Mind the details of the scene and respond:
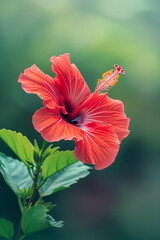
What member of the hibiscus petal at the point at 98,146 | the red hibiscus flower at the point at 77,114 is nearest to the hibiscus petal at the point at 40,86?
the red hibiscus flower at the point at 77,114

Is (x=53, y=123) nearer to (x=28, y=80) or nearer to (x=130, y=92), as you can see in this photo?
(x=28, y=80)

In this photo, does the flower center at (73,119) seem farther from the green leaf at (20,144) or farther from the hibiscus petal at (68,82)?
the green leaf at (20,144)

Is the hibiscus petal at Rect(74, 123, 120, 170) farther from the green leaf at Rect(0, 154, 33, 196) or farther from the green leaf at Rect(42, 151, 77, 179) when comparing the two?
the green leaf at Rect(0, 154, 33, 196)

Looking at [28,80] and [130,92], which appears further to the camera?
[130,92]

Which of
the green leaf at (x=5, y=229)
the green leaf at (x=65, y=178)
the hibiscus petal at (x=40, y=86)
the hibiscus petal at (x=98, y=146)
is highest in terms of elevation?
the hibiscus petal at (x=40, y=86)

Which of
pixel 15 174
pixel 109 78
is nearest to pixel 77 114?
pixel 109 78

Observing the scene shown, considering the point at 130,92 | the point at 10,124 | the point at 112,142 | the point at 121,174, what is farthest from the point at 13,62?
the point at 112,142
